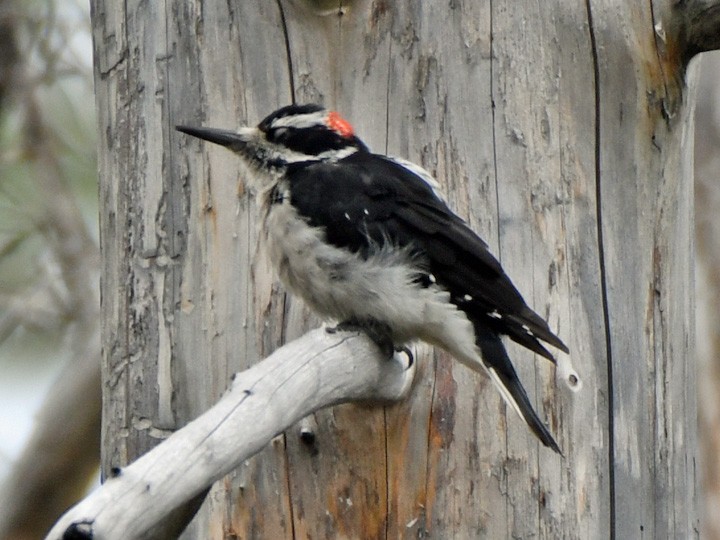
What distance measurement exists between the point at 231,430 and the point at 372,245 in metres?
1.31

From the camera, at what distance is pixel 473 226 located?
3512 millimetres

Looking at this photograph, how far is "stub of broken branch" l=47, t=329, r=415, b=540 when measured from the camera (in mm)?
2031

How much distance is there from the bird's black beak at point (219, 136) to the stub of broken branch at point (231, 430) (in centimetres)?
74

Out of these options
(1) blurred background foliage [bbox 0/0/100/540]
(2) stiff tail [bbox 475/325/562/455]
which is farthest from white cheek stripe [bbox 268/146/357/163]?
(1) blurred background foliage [bbox 0/0/100/540]

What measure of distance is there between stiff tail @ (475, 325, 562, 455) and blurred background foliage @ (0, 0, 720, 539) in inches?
121

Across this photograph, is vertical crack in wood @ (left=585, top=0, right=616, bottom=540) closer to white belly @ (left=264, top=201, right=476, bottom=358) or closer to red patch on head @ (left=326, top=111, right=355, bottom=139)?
white belly @ (left=264, top=201, right=476, bottom=358)

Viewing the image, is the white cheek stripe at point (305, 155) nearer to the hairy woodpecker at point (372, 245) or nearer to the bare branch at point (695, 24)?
the hairy woodpecker at point (372, 245)

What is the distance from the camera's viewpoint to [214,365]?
3482 mm

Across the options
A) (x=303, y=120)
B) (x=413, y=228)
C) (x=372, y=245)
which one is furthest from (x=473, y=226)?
(x=303, y=120)

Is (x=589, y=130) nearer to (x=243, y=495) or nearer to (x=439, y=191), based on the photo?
(x=439, y=191)

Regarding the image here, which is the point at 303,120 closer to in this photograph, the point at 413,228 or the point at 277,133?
the point at 277,133

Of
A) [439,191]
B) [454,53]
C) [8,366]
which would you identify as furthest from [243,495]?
[8,366]

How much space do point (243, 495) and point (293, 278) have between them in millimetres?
632

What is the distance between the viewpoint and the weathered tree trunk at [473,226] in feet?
11.2
